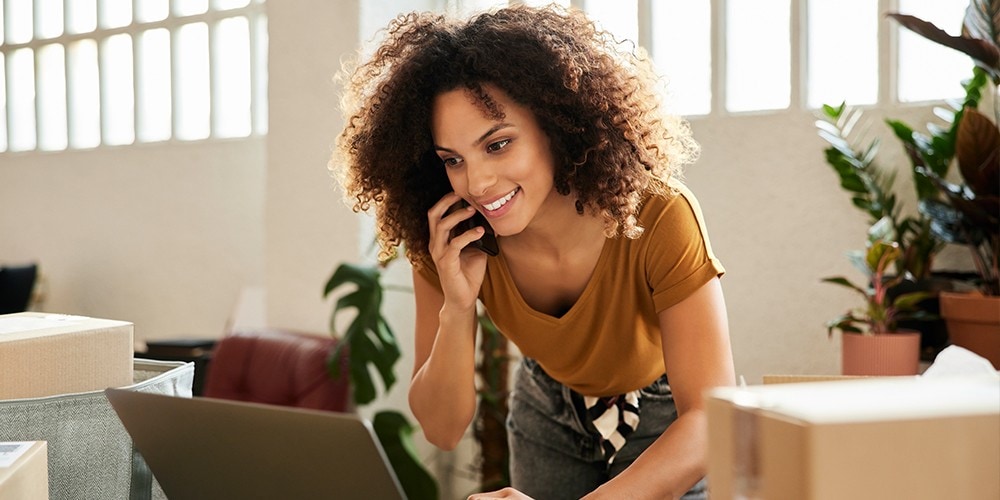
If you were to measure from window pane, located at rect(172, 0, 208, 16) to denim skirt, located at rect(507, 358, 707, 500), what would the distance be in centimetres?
382

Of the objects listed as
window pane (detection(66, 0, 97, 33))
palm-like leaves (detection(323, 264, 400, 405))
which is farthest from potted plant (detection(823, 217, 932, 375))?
window pane (detection(66, 0, 97, 33))

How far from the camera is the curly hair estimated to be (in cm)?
147

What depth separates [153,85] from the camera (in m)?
5.30

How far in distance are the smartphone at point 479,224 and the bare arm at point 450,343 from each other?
0.01m

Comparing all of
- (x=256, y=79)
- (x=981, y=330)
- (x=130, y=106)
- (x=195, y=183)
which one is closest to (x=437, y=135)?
(x=981, y=330)

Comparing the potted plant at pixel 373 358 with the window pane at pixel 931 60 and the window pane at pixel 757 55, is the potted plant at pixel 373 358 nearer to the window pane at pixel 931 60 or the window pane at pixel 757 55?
the window pane at pixel 757 55

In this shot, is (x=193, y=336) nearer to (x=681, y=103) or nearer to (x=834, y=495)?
(x=681, y=103)

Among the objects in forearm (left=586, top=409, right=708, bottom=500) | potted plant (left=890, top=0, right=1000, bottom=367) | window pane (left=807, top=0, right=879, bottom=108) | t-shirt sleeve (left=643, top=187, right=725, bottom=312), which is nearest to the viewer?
forearm (left=586, top=409, right=708, bottom=500)

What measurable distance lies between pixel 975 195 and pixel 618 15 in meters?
1.52

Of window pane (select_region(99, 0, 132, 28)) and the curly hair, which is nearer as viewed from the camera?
the curly hair

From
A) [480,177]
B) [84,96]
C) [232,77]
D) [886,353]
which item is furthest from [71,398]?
[84,96]

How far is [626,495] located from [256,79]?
158 inches

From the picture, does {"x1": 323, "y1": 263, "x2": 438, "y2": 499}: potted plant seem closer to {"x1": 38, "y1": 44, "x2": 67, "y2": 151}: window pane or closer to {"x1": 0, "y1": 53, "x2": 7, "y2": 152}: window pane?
{"x1": 38, "y1": 44, "x2": 67, "y2": 151}: window pane

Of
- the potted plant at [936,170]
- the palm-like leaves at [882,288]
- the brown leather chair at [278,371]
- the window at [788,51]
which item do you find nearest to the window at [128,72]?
the brown leather chair at [278,371]
